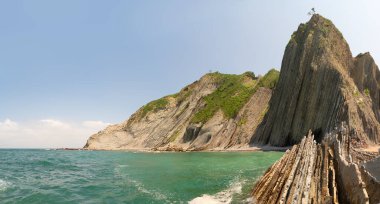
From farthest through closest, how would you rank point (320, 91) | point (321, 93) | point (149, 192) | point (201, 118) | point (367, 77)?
point (201, 118) → point (367, 77) → point (320, 91) → point (321, 93) → point (149, 192)

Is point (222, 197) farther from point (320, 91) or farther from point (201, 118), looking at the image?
point (201, 118)

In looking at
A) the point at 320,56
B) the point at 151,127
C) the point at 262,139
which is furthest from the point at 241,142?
the point at 151,127

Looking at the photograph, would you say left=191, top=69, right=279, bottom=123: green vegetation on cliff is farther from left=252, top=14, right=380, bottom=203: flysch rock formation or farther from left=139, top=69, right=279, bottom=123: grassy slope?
left=252, top=14, right=380, bottom=203: flysch rock formation

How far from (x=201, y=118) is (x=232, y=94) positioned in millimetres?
11984

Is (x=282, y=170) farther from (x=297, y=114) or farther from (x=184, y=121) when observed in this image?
(x=184, y=121)

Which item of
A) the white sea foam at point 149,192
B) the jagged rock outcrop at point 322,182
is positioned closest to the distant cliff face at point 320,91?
the white sea foam at point 149,192

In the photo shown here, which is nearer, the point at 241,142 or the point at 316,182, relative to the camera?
the point at 316,182

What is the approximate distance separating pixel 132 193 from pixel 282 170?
7901mm

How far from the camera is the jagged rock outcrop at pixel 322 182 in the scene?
907cm

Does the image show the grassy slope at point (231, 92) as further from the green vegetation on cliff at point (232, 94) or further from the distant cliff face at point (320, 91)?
the distant cliff face at point (320, 91)

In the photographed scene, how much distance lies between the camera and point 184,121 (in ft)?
313

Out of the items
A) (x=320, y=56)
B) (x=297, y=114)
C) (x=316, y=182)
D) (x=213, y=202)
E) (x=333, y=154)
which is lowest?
(x=213, y=202)

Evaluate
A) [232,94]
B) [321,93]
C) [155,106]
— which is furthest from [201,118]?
[321,93]

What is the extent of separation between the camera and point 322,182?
1205cm
